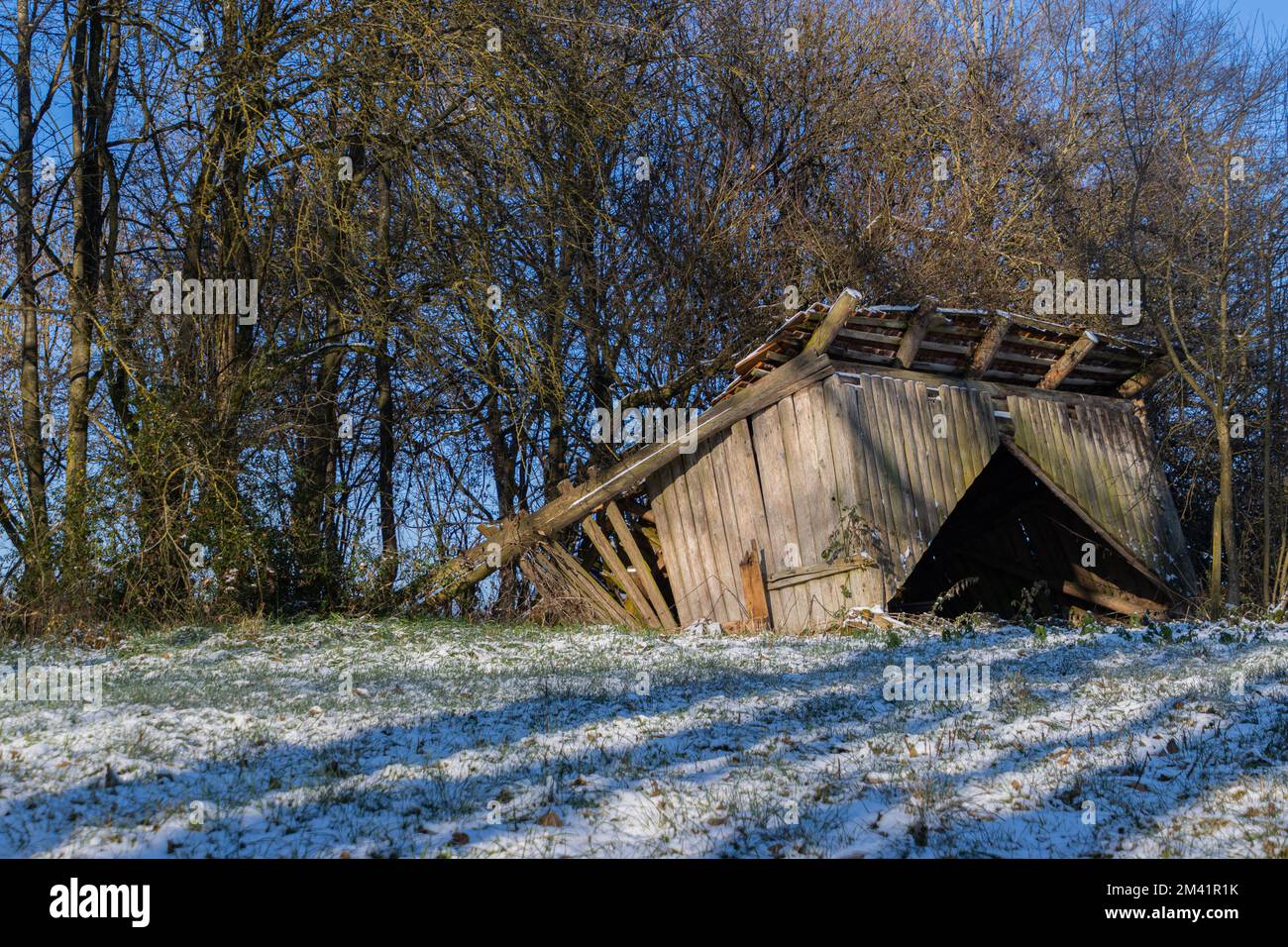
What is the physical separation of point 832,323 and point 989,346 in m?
2.32

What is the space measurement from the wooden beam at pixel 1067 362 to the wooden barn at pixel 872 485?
3cm

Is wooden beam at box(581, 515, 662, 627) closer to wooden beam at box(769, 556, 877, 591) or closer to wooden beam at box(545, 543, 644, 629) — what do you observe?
wooden beam at box(545, 543, 644, 629)

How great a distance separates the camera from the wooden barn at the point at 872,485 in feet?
38.9

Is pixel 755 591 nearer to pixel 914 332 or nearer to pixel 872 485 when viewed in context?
pixel 872 485

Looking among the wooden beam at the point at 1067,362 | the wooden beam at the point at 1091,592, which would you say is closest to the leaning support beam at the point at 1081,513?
the wooden beam at the point at 1091,592

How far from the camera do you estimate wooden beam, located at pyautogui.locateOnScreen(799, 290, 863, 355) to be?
11.4 m

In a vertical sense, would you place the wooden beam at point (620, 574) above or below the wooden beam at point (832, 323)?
below

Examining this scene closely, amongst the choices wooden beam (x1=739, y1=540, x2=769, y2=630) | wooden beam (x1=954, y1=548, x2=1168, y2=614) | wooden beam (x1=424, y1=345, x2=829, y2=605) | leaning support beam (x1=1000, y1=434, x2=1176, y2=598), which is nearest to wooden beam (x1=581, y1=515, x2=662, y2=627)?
wooden beam (x1=424, y1=345, x2=829, y2=605)

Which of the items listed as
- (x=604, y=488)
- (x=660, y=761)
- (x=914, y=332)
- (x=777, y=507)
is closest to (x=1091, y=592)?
(x=914, y=332)

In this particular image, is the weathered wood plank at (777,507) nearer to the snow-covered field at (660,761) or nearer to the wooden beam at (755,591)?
the wooden beam at (755,591)

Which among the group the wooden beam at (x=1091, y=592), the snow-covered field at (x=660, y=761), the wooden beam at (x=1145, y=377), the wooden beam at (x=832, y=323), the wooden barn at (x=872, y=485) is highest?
the wooden beam at (x=832, y=323)

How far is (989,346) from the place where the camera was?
41.9 ft

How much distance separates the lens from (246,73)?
1171 cm
